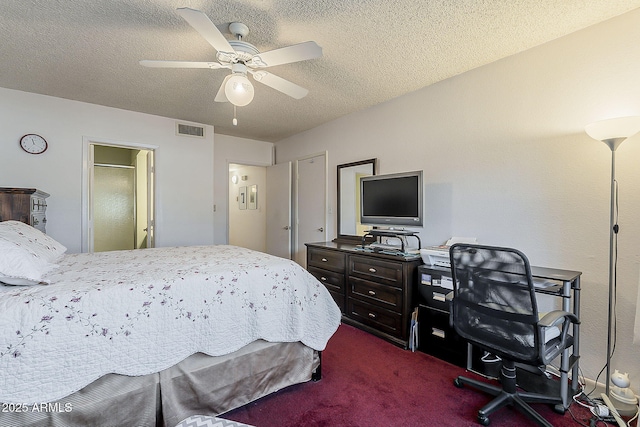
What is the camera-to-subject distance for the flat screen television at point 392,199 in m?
2.80

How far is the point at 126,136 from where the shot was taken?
377 centimetres

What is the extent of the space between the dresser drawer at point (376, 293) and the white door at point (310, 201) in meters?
1.34

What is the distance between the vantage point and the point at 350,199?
12.6ft

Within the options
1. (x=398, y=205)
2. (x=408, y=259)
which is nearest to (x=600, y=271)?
(x=408, y=259)

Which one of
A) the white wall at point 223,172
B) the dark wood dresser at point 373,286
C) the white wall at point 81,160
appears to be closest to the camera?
the dark wood dresser at point 373,286

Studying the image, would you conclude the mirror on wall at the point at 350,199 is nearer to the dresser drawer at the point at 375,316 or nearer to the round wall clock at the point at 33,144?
the dresser drawer at the point at 375,316

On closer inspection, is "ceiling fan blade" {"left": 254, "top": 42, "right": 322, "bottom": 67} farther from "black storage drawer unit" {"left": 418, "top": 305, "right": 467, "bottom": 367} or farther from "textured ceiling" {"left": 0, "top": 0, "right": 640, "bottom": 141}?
"black storage drawer unit" {"left": 418, "top": 305, "right": 467, "bottom": 367}

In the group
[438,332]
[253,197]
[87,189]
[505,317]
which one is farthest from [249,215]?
[505,317]

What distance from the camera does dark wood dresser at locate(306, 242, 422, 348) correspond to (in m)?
2.60

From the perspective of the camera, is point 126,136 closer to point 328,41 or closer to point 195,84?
point 195,84

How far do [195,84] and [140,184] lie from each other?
261cm

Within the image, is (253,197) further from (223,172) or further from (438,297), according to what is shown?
(438,297)

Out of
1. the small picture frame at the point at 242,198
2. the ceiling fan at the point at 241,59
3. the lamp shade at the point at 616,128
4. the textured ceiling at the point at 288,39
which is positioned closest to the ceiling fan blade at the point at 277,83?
the ceiling fan at the point at 241,59

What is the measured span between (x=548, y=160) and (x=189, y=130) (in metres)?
4.21
